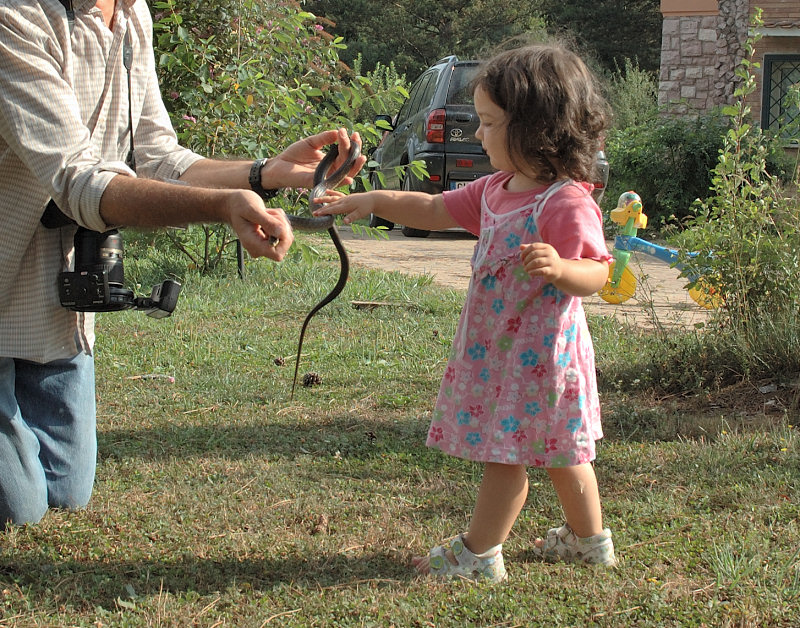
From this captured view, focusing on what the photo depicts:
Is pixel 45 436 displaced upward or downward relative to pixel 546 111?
downward

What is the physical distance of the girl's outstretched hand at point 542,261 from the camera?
2.46 meters

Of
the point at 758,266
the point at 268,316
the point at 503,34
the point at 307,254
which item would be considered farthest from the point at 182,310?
the point at 503,34

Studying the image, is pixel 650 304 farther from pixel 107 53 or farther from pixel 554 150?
pixel 107 53

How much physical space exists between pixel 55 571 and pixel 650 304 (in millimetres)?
3256

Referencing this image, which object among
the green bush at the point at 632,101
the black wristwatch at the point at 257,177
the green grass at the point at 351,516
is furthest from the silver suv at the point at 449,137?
the black wristwatch at the point at 257,177

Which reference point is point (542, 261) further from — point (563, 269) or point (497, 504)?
point (497, 504)

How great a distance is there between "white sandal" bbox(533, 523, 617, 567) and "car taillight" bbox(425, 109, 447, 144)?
896 cm

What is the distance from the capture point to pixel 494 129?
2.81m

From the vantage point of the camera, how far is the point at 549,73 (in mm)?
2758

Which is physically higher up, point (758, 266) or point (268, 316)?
point (758, 266)

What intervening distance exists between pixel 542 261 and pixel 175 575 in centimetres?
140

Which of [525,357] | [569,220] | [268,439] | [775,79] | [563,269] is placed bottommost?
[268,439]

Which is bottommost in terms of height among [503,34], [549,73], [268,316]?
[268,316]

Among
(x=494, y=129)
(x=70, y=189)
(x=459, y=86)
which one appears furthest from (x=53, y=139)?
(x=459, y=86)
